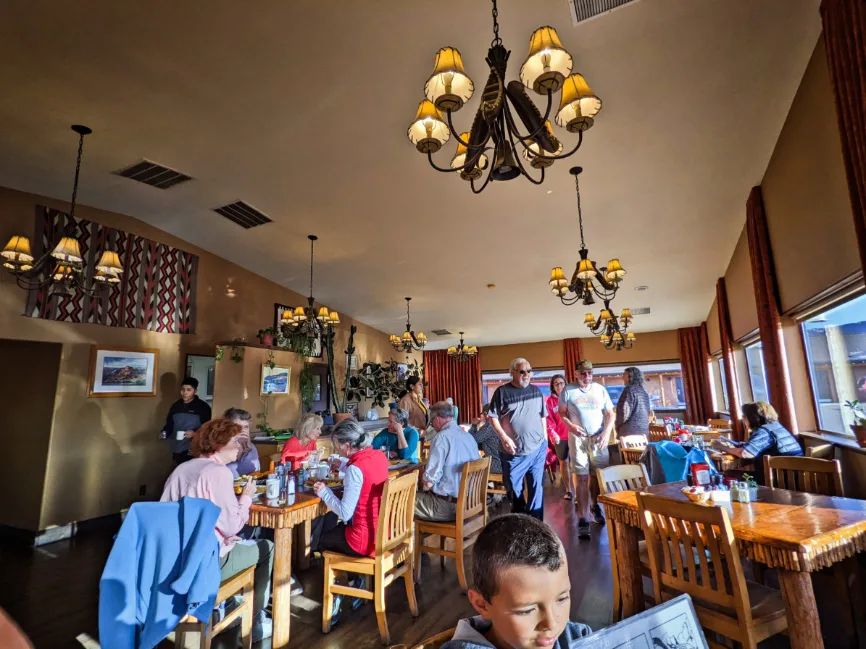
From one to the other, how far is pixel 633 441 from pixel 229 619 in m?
3.80

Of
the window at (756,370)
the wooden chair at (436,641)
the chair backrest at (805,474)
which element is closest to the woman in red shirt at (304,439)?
the wooden chair at (436,641)

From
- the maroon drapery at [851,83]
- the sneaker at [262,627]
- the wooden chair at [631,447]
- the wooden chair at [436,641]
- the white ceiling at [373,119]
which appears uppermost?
the white ceiling at [373,119]

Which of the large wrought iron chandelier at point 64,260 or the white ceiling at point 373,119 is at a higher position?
the white ceiling at point 373,119

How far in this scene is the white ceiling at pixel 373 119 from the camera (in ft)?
9.25

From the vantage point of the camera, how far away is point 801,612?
1.70m

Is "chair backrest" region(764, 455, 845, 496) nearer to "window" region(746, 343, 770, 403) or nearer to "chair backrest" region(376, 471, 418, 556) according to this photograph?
"chair backrest" region(376, 471, 418, 556)

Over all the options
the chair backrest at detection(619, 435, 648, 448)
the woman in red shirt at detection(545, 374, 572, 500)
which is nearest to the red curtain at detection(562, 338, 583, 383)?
the woman in red shirt at detection(545, 374, 572, 500)

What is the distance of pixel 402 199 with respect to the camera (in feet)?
16.6

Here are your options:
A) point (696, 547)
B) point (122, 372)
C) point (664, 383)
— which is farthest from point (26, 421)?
point (664, 383)

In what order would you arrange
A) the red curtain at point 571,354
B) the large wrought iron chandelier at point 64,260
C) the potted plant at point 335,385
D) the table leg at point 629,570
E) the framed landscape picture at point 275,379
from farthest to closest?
the red curtain at point 571,354
the potted plant at point 335,385
the framed landscape picture at point 275,379
the large wrought iron chandelier at point 64,260
the table leg at point 629,570

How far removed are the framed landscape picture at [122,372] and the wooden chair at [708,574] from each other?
5.97 metres

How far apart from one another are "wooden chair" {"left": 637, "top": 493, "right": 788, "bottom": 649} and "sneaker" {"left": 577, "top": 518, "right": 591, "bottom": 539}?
2070mm

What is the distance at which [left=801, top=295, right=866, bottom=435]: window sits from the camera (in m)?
3.67

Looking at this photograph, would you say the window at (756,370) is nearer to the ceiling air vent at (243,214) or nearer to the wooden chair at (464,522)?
the wooden chair at (464,522)
